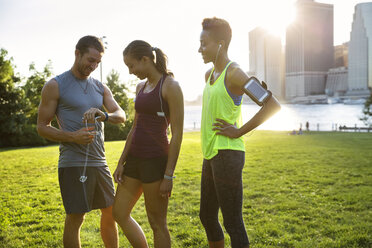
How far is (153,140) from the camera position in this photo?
2816 mm

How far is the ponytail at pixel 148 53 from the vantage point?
276 centimetres

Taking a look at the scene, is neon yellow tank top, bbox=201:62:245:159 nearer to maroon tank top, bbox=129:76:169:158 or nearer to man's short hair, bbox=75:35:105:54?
maroon tank top, bbox=129:76:169:158

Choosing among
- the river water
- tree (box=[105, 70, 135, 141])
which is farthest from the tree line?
the river water

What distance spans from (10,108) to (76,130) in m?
33.1

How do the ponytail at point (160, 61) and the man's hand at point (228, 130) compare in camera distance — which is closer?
the man's hand at point (228, 130)

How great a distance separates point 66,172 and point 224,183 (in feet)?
4.58

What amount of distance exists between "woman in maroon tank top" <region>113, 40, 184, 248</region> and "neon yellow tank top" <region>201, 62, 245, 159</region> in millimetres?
235

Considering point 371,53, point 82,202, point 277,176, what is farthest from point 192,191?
Result: point 371,53

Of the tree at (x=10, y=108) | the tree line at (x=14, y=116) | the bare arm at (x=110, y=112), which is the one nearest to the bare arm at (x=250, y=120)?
the bare arm at (x=110, y=112)

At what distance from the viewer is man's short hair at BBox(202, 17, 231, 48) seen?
272cm

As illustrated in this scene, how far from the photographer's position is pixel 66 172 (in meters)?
2.88

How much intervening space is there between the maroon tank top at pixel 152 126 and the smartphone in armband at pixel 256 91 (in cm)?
71

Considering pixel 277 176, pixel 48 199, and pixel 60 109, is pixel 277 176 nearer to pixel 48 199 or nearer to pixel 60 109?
pixel 48 199

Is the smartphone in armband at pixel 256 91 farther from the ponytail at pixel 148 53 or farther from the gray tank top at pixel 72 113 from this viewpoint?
the gray tank top at pixel 72 113
